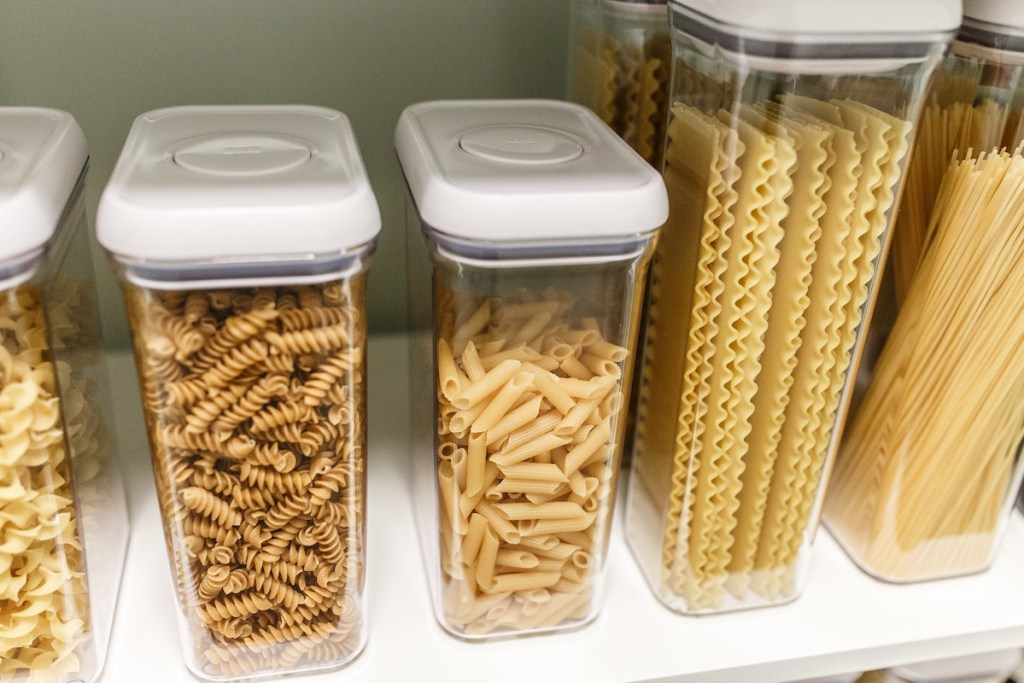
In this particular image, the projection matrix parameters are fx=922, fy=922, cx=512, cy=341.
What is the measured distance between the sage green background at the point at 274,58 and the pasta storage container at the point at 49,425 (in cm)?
16

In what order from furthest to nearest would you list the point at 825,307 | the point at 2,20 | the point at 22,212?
the point at 2,20 < the point at 825,307 < the point at 22,212

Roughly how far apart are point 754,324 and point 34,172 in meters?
0.39

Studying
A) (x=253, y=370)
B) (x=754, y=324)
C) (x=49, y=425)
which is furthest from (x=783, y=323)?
(x=49, y=425)

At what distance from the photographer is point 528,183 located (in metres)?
0.47

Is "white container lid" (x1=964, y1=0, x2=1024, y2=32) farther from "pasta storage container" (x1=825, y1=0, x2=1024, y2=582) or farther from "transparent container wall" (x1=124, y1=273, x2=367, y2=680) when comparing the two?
"transparent container wall" (x1=124, y1=273, x2=367, y2=680)

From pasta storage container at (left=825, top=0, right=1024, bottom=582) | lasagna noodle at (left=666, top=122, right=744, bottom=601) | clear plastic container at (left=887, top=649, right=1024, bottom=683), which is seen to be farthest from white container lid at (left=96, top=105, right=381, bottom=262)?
clear plastic container at (left=887, top=649, right=1024, bottom=683)

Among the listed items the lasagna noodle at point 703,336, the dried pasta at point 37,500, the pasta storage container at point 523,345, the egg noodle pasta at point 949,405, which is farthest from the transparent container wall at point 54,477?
the egg noodle pasta at point 949,405

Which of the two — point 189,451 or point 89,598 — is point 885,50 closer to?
point 189,451

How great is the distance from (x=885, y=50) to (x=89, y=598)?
0.52 metres

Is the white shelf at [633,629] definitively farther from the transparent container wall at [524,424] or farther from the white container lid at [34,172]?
the white container lid at [34,172]

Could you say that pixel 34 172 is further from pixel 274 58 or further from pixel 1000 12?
pixel 1000 12

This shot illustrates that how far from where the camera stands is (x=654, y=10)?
605 millimetres

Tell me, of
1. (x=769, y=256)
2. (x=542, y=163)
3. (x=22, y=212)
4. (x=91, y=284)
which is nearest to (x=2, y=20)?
(x=91, y=284)

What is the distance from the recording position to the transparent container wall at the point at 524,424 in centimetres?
49
